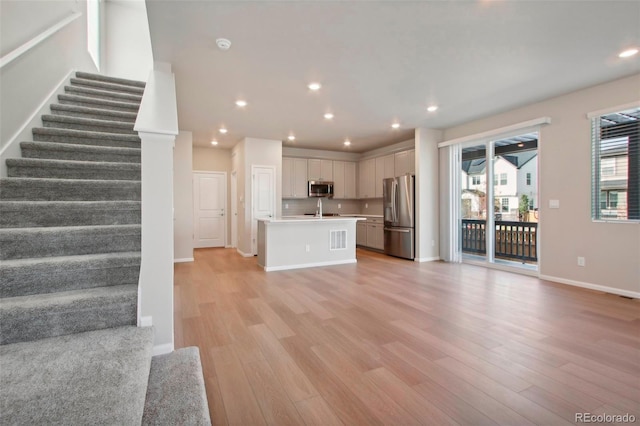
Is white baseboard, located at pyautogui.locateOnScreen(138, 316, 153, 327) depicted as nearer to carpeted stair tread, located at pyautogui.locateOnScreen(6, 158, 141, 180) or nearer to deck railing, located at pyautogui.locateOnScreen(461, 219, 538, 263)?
carpeted stair tread, located at pyautogui.locateOnScreen(6, 158, 141, 180)

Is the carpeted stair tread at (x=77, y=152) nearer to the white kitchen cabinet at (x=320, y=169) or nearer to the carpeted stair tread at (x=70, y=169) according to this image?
the carpeted stair tread at (x=70, y=169)

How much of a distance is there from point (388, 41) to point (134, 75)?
5879 millimetres

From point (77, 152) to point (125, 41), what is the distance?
487cm

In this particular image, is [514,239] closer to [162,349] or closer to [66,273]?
[162,349]

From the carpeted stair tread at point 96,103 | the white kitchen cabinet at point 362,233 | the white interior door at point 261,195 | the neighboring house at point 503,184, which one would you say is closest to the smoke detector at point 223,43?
the carpeted stair tread at point 96,103

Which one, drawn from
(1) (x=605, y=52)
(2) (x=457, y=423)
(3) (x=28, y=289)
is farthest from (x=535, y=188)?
(3) (x=28, y=289)

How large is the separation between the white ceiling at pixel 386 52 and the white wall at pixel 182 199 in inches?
53.7

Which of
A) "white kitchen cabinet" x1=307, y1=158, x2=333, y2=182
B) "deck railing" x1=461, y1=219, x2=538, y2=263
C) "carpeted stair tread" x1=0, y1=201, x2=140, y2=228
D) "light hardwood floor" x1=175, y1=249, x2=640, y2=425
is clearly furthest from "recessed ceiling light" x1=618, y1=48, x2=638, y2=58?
"white kitchen cabinet" x1=307, y1=158, x2=333, y2=182

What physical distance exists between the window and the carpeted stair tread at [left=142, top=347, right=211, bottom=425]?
5018 mm

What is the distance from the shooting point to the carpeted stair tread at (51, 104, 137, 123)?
321 cm

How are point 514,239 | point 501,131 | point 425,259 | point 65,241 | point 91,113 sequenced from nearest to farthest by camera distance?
1. point 65,241
2. point 91,113
3. point 501,131
4. point 514,239
5. point 425,259

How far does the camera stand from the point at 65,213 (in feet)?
7.29

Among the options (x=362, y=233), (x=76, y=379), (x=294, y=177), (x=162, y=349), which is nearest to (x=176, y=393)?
(x=76, y=379)

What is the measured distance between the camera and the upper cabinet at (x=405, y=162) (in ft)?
22.3
